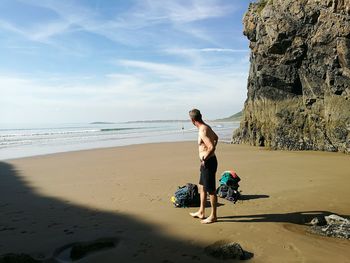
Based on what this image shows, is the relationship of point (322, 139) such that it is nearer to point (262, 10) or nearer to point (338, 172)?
point (338, 172)

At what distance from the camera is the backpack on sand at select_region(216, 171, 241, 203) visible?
8.51 meters

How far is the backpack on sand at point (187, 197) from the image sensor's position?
793 centimetres

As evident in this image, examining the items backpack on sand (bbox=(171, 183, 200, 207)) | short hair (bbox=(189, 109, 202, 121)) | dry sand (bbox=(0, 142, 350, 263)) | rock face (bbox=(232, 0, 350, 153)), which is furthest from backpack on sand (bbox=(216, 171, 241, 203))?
rock face (bbox=(232, 0, 350, 153))

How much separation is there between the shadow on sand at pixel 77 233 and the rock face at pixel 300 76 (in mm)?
13462

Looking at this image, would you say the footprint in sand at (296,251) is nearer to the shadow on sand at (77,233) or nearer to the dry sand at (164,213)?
the dry sand at (164,213)

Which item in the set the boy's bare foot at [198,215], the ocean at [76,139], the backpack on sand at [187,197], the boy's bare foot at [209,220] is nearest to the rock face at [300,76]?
the ocean at [76,139]

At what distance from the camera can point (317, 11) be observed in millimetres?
19391

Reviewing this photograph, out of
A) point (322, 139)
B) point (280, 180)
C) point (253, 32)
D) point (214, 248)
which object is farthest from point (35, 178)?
point (253, 32)

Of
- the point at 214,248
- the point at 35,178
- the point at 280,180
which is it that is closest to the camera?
the point at 214,248

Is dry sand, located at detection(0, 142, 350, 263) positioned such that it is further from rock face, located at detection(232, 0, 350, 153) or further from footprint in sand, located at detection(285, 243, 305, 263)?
rock face, located at detection(232, 0, 350, 153)

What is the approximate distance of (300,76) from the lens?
20.9 m

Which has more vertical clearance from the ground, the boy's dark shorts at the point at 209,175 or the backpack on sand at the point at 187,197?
the boy's dark shorts at the point at 209,175

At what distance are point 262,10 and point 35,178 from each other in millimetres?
18331

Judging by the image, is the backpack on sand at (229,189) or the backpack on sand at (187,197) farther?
the backpack on sand at (229,189)
